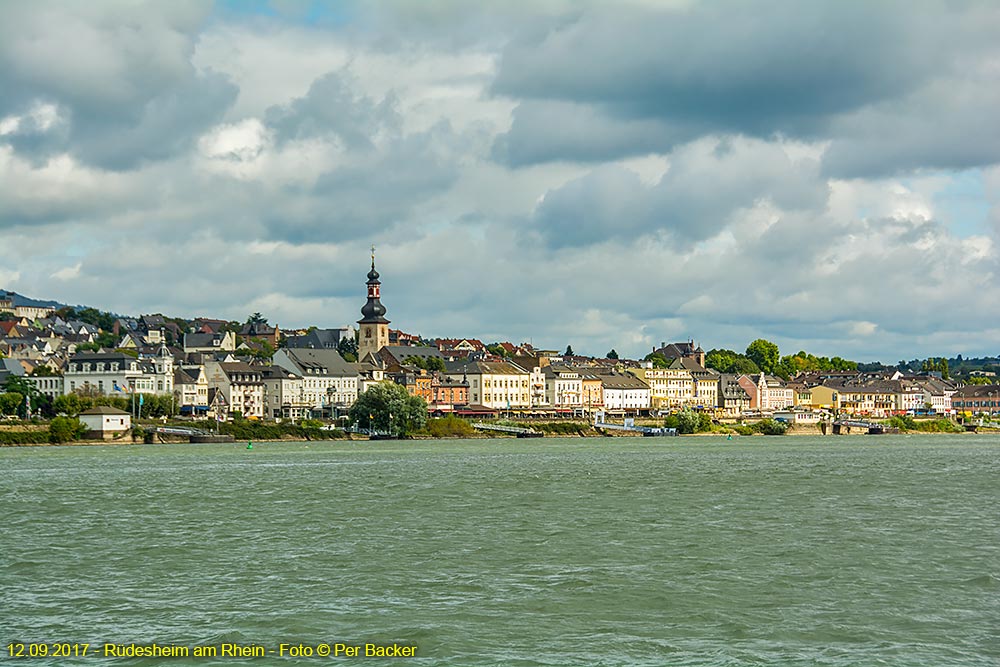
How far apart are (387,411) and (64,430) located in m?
33.1

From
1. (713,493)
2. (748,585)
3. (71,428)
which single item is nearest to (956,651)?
(748,585)

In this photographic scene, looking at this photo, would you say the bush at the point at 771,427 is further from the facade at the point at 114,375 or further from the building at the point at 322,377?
the facade at the point at 114,375

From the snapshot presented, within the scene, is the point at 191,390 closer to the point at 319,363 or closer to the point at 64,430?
the point at 319,363

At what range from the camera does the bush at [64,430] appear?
378ft

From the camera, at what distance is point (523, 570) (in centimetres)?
2892

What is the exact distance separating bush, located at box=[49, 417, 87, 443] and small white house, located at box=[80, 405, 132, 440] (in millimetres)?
903

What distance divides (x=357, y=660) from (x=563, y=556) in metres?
11.5

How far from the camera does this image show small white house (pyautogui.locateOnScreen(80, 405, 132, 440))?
11825cm

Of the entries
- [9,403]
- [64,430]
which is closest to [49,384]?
[9,403]

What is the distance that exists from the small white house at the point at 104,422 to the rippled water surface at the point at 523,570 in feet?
202

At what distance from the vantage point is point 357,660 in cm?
2022

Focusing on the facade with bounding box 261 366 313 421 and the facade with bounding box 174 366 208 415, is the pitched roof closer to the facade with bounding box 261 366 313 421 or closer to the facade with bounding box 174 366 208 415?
the facade with bounding box 261 366 313 421

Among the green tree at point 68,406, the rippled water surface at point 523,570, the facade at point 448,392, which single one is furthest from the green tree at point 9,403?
the rippled water surface at point 523,570

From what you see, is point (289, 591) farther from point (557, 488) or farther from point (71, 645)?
point (557, 488)
